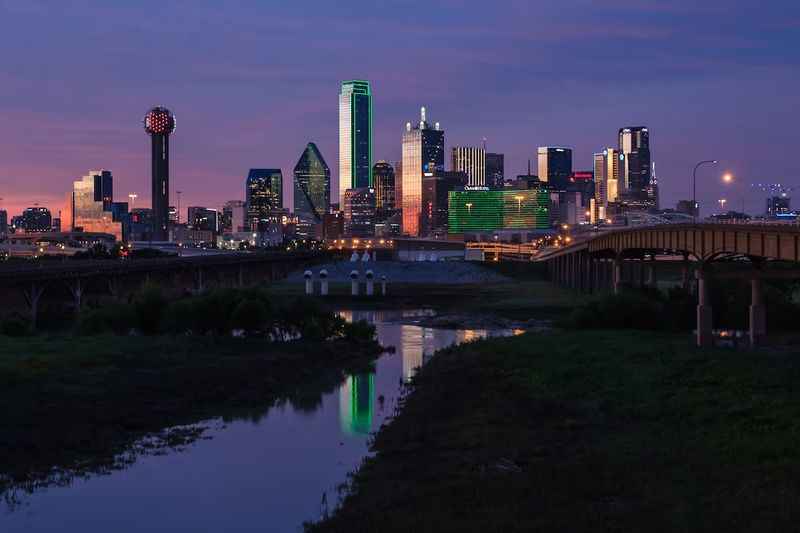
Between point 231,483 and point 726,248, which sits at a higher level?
point 726,248

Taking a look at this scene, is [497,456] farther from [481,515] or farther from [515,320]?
[515,320]

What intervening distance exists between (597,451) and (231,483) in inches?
504

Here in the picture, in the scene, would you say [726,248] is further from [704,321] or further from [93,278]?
[93,278]

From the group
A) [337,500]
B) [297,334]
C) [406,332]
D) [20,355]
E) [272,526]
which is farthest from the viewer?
[406,332]

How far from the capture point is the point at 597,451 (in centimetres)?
3431

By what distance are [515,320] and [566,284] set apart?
7277 cm

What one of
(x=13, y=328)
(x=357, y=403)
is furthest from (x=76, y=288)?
(x=357, y=403)

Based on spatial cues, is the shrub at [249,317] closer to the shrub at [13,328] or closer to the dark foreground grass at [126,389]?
the dark foreground grass at [126,389]

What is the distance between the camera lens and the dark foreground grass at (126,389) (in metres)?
40.3

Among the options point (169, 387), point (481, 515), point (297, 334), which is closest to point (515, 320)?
point (297, 334)

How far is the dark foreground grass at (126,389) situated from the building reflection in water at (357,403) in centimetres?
141

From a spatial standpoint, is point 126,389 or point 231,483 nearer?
point 231,483

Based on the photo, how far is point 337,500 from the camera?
33.0m

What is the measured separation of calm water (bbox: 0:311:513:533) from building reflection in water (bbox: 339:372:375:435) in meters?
0.10
